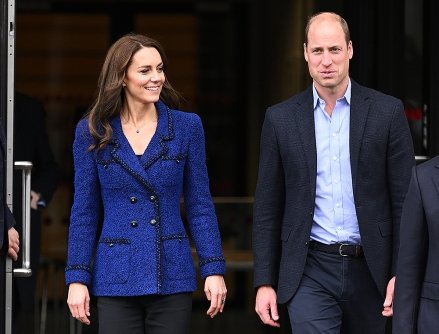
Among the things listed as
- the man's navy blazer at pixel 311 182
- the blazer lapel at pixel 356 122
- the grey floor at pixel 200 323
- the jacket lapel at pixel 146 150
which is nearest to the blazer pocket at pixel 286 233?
the man's navy blazer at pixel 311 182

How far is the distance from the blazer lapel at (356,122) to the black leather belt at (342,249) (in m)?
0.24

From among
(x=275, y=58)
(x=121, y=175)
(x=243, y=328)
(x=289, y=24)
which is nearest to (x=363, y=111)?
(x=121, y=175)

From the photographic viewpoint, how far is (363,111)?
17.0 feet

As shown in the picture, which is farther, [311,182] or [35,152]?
[35,152]

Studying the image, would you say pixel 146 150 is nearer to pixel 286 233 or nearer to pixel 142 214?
pixel 142 214

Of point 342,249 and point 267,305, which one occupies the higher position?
point 342,249

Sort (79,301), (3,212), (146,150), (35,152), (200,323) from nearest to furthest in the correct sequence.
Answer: (79,301) → (146,150) → (3,212) → (35,152) → (200,323)

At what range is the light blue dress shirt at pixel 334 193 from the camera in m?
5.12

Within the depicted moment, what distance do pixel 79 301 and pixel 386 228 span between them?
50.1 inches

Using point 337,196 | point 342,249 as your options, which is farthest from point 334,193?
point 342,249

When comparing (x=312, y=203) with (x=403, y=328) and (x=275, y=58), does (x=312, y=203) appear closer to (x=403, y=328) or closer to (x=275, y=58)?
(x=403, y=328)

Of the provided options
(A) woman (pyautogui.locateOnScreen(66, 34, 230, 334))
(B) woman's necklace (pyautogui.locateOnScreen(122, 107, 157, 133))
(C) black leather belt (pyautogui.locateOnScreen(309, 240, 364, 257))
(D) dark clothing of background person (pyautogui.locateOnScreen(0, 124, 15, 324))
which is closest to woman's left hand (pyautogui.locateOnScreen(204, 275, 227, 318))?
(A) woman (pyautogui.locateOnScreen(66, 34, 230, 334))

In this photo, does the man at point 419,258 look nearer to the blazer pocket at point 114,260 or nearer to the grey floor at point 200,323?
the blazer pocket at point 114,260

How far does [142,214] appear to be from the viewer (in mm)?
4840
